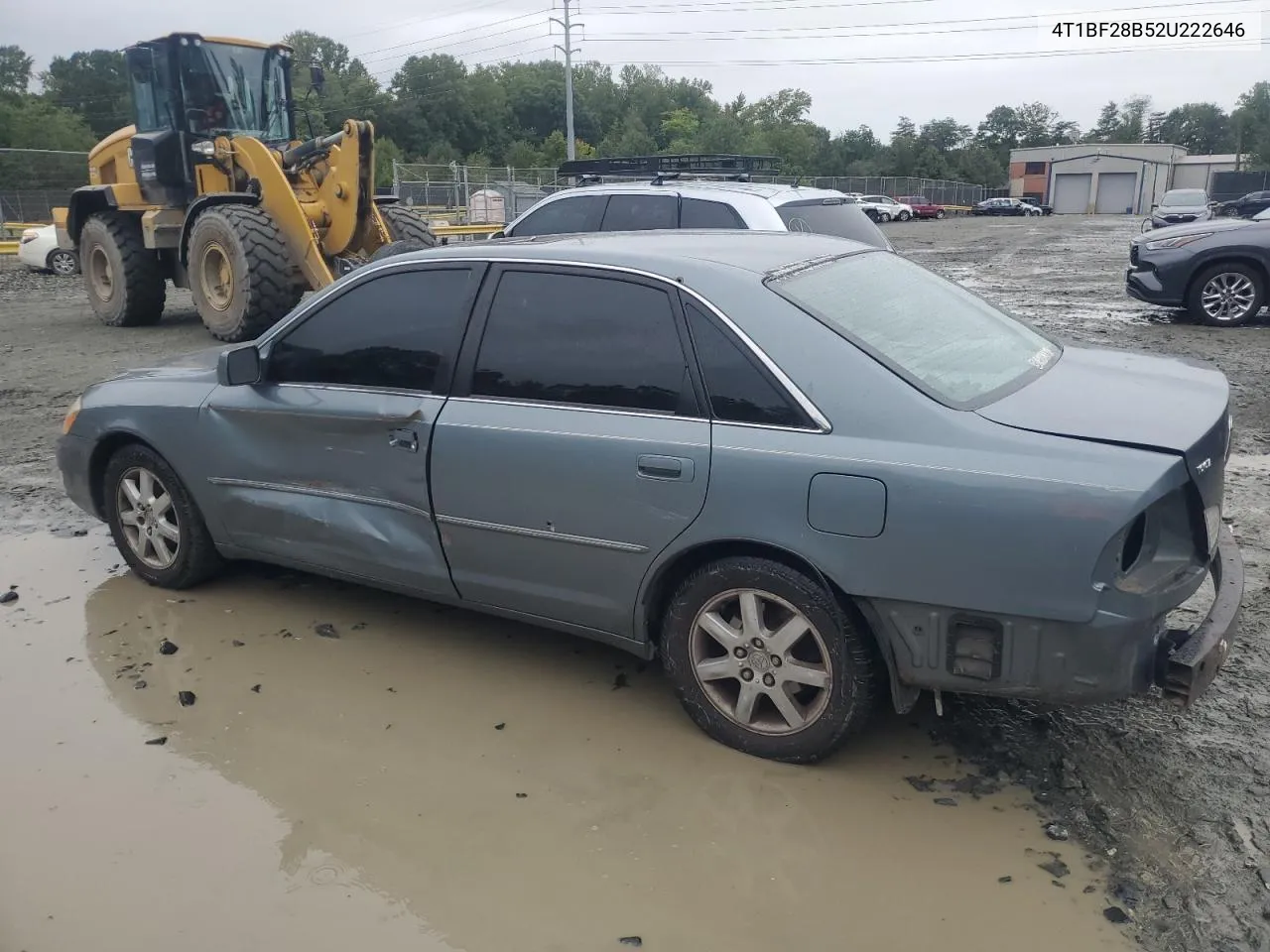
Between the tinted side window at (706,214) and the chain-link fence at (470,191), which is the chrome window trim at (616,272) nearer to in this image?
the tinted side window at (706,214)

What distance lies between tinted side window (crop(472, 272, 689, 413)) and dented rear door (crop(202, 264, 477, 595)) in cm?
20

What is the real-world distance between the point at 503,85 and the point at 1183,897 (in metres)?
100

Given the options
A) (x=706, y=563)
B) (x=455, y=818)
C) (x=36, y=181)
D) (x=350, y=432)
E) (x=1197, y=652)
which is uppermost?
(x=36, y=181)

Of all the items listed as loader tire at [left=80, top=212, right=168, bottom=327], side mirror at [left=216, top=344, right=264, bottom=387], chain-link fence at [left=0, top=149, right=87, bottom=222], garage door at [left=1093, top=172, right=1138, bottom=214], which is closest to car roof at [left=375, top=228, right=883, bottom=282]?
side mirror at [left=216, top=344, right=264, bottom=387]

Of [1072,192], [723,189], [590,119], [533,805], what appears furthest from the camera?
[590,119]

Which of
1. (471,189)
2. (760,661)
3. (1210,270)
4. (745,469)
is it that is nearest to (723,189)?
(745,469)

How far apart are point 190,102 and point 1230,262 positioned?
11679 mm

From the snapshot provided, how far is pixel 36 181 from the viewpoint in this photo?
104 ft

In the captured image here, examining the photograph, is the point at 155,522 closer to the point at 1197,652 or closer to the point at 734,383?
the point at 734,383

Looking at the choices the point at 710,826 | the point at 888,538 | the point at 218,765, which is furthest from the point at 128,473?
the point at 888,538

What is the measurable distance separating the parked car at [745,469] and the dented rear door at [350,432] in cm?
1

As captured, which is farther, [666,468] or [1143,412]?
[666,468]

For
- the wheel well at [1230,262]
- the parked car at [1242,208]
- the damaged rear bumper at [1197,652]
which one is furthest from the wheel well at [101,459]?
the parked car at [1242,208]

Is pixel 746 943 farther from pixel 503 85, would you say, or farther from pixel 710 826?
pixel 503 85
